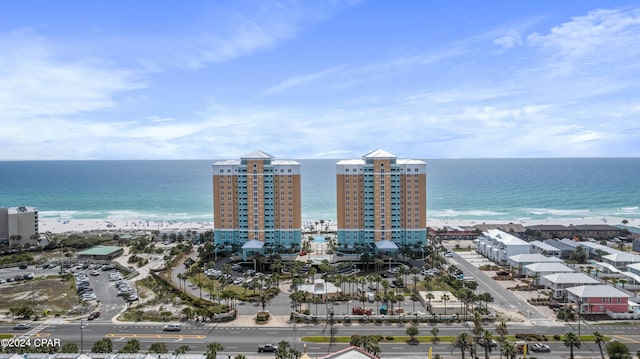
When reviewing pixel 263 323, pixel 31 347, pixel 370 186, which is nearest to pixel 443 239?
pixel 370 186

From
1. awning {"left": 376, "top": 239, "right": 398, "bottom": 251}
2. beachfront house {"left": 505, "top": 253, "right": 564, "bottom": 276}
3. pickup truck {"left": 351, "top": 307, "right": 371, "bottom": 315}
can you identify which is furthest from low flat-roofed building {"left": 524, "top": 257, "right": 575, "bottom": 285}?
pickup truck {"left": 351, "top": 307, "right": 371, "bottom": 315}

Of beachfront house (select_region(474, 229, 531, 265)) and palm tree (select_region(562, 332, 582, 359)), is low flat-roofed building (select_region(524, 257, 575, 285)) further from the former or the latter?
palm tree (select_region(562, 332, 582, 359))

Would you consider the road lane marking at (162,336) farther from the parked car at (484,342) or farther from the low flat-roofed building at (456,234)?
the low flat-roofed building at (456,234)

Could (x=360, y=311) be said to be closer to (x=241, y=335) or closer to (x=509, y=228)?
(x=241, y=335)

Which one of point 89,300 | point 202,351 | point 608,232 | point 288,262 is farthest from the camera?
point 608,232

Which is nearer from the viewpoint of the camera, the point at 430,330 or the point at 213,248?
the point at 430,330

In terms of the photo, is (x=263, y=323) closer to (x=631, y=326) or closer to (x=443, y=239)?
(x=631, y=326)

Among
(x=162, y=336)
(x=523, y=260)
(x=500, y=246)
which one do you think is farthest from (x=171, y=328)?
(x=500, y=246)
